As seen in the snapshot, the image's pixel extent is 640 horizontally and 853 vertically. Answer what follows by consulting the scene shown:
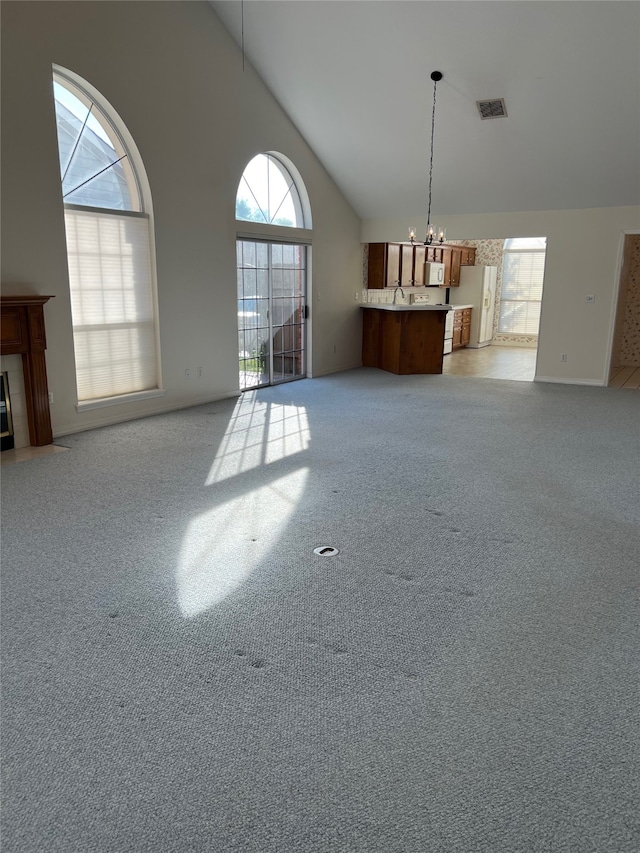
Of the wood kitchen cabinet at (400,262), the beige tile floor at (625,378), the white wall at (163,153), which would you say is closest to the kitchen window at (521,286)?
the wood kitchen cabinet at (400,262)

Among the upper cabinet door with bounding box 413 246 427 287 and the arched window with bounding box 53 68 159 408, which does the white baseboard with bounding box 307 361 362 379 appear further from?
the arched window with bounding box 53 68 159 408

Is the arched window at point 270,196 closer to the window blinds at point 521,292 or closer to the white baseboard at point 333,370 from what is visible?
the white baseboard at point 333,370

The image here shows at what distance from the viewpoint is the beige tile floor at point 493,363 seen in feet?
30.6

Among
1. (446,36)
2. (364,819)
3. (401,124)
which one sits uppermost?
(446,36)

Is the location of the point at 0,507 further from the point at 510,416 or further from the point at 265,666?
the point at 510,416

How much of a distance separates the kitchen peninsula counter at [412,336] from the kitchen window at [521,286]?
484 cm

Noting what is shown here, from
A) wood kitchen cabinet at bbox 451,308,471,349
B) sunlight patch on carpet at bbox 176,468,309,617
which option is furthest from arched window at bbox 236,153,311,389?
wood kitchen cabinet at bbox 451,308,471,349

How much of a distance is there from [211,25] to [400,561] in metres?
6.13

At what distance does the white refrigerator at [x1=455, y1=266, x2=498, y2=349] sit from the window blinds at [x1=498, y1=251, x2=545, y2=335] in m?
0.44

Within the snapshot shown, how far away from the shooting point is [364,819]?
1682mm

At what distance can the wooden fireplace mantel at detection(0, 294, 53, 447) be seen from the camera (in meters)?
4.80

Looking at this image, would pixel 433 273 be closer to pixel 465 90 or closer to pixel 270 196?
pixel 270 196

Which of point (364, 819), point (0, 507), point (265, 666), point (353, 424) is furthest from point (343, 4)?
point (364, 819)

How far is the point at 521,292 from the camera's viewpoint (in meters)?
13.1
